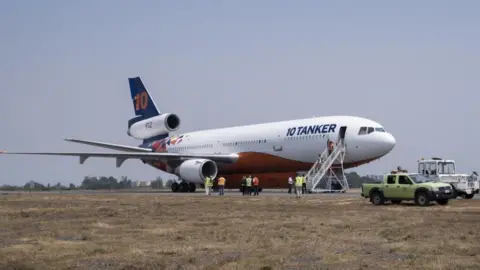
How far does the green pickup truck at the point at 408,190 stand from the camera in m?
30.4

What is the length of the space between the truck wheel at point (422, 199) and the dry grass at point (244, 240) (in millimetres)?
4081

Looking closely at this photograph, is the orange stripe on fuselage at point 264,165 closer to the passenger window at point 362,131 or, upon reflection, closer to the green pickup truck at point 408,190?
the passenger window at point 362,131

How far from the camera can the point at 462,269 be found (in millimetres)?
11781

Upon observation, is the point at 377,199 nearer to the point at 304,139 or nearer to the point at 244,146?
the point at 304,139

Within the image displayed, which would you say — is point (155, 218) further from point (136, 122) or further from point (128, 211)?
point (136, 122)

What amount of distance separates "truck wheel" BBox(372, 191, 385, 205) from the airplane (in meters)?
13.9

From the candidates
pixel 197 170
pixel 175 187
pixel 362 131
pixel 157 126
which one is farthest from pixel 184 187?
pixel 362 131

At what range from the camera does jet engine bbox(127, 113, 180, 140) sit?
64100 mm

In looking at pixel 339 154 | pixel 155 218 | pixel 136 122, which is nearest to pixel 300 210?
pixel 155 218

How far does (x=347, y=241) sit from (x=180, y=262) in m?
4.67

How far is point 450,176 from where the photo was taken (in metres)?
39.3

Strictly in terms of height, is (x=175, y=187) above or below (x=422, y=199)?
above

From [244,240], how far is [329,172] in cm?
3142

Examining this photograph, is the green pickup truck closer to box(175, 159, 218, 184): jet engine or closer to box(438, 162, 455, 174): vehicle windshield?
box(438, 162, 455, 174): vehicle windshield
